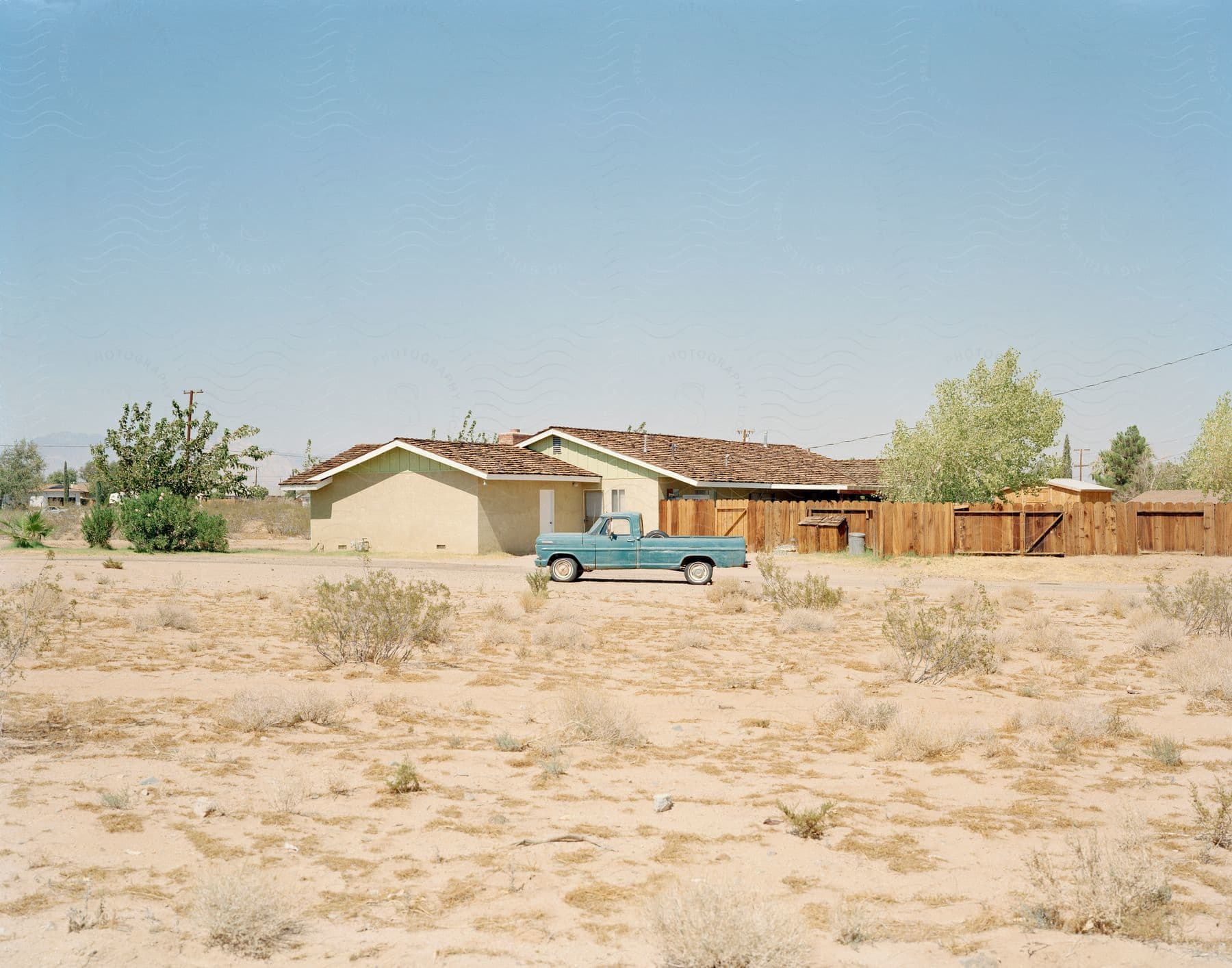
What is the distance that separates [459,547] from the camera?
3809 cm

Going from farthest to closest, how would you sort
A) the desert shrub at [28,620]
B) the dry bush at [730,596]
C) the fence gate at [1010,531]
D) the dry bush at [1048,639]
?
the fence gate at [1010,531], the dry bush at [730,596], the dry bush at [1048,639], the desert shrub at [28,620]

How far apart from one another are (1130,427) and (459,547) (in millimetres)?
67720

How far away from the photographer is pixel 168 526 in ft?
129

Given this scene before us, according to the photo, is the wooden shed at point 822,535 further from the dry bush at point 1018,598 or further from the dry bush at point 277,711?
the dry bush at point 277,711

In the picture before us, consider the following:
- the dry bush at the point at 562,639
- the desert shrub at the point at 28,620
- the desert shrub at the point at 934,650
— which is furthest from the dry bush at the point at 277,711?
the desert shrub at the point at 934,650

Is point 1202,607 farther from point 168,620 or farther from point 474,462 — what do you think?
point 474,462

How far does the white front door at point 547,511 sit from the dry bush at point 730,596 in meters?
17.1

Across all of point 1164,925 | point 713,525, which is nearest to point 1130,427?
point 713,525

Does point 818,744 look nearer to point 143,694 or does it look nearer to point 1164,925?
point 1164,925

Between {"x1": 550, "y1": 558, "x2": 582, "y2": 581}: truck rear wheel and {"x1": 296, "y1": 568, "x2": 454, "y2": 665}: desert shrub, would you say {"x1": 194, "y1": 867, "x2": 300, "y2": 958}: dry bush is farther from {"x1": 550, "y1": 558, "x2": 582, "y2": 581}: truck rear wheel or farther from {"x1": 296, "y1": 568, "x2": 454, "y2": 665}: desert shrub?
{"x1": 550, "y1": 558, "x2": 582, "y2": 581}: truck rear wheel

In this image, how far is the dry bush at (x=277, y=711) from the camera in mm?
9695

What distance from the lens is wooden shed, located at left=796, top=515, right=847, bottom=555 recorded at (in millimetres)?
38531

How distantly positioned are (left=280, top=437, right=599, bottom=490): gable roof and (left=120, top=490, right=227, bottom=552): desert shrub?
3813mm

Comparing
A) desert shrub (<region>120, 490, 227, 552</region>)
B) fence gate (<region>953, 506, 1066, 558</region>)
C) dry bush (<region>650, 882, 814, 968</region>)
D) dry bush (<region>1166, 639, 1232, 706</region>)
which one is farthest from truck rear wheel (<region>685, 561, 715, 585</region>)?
dry bush (<region>650, 882, 814, 968</region>)
